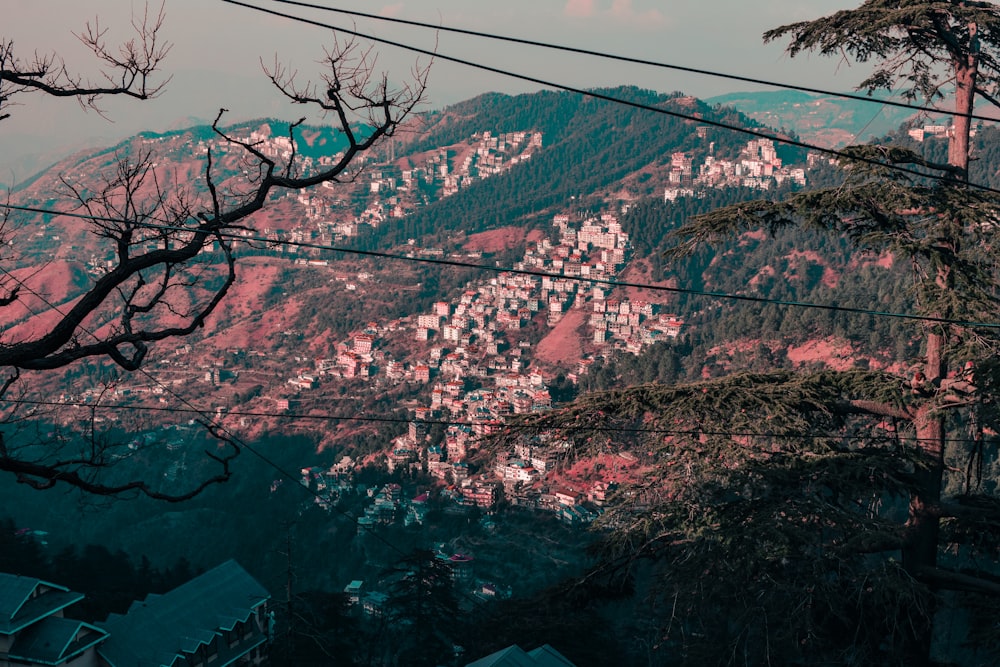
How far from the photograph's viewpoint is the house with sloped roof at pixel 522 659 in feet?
34.9

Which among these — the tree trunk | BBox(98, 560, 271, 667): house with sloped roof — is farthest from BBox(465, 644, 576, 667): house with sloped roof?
BBox(98, 560, 271, 667): house with sloped roof

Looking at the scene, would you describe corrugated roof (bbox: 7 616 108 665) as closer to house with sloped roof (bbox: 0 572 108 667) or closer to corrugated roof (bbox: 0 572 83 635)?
house with sloped roof (bbox: 0 572 108 667)

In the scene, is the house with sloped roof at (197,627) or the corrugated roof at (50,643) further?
the house with sloped roof at (197,627)

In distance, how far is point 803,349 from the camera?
1796 inches

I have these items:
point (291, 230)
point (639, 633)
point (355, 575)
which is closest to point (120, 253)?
point (639, 633)

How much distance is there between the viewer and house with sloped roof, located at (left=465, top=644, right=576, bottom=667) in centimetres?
1063

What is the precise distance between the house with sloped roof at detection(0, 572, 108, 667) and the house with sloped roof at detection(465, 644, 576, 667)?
6287mm

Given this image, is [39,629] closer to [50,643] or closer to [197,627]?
[50,643]

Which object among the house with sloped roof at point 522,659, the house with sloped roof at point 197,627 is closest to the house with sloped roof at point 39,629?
the house with sloped roof at point 197,627

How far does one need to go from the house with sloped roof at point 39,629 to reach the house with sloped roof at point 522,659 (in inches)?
248

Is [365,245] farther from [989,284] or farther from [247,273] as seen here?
[989,284]

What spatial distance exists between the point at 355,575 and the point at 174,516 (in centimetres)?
1662

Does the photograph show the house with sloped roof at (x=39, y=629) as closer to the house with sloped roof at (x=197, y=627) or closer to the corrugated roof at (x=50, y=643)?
the corrugated roof at (x=50, y=643)

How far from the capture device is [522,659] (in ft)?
35.5
